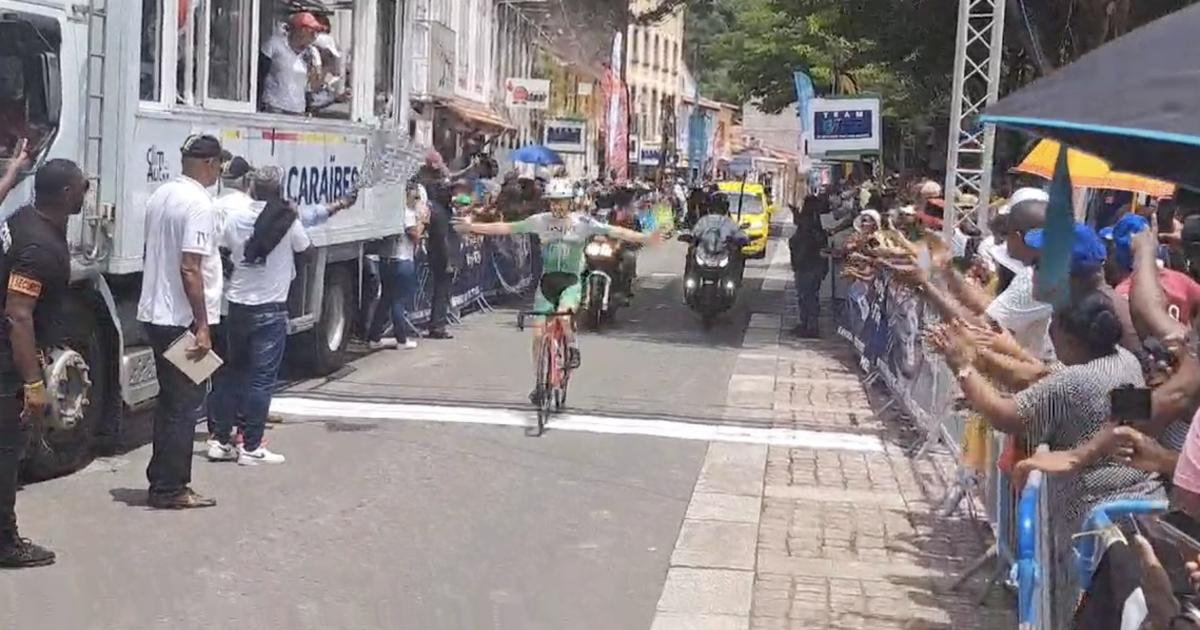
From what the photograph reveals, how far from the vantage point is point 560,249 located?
11742mm

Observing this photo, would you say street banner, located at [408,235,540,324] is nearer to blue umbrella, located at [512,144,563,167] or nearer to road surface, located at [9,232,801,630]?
road surface, located at [9,232,801,630]

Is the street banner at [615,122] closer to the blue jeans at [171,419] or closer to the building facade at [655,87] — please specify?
the building facade at [655,87]

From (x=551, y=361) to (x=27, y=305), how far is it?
490 cm

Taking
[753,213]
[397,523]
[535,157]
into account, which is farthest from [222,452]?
[753,213]

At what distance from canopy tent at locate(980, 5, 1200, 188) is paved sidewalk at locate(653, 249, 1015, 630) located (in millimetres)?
3444

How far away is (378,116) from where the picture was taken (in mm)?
14602

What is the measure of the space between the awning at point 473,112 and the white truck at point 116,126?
21486mm

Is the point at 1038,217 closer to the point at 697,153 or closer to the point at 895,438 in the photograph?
the point at 895,438

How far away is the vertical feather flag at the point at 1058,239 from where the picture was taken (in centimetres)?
448

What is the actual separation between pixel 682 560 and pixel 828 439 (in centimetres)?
396

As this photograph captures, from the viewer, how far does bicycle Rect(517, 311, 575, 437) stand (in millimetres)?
11203

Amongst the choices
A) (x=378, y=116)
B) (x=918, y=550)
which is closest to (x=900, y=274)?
(x=918, y=550)

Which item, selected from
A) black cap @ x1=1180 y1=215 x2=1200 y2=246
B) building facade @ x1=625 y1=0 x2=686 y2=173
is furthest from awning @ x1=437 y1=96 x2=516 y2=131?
black cap @ x1=1180 y1=215 x2=1200 y2=246

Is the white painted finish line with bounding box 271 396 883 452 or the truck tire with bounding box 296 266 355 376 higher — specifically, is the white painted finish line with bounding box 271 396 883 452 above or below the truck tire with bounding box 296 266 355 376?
below
